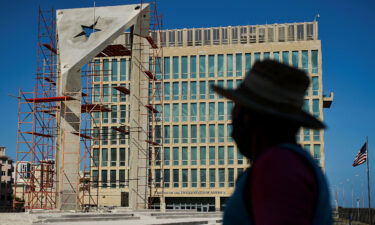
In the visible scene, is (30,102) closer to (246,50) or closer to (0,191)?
(246,50)

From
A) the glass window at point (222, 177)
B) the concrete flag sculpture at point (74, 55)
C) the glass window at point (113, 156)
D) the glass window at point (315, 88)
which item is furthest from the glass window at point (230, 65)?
the concrete flag sculpture at point (74, 55)

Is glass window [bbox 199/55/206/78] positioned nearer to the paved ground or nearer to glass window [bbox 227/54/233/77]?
glass window [bbox 227/54/233/77]

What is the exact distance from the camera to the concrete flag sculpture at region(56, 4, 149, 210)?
30.7 m

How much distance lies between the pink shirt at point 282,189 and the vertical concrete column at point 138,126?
31.7 metres

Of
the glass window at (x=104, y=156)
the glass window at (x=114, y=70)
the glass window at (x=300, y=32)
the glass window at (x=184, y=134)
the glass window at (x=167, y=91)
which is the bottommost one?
the glass window at (x=104, y=156)

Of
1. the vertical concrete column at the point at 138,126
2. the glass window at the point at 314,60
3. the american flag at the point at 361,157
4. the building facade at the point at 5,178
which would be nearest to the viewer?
the vertical concrete column at the point at 138,126

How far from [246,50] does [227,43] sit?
4.01 meters

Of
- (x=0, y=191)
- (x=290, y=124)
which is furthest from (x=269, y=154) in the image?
(x=0, y=191)

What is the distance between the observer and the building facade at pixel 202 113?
210 feet

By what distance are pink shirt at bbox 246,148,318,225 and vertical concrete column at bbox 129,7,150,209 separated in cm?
3168

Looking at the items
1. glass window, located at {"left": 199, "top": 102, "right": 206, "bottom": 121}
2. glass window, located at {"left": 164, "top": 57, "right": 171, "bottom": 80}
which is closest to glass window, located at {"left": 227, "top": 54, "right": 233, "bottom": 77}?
glass window, located at {"left": 199, "top": 102, "right": 206, "bottom": 121}

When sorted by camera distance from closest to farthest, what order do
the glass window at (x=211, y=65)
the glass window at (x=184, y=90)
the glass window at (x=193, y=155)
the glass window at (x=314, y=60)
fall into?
the glass window at (x=314, y=60) → the glass window at (x=193, y=155) → the glass window at (x=211, y=65) → the glass window at (x=184, y=90)

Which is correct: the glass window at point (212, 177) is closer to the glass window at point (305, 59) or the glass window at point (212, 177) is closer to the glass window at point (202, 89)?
the glass window at point (202, 89)

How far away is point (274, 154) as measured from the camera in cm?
146
